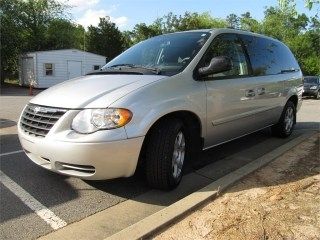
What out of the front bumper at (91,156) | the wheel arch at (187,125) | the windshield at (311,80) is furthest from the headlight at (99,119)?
the windshield at (311,80)

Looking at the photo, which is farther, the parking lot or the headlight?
the headlight

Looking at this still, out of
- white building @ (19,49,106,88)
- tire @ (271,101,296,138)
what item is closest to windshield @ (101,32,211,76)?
tire @ (271,101,296,138)

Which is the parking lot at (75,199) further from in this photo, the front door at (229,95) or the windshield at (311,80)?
the windshield at (311,80)

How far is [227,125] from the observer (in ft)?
17.5

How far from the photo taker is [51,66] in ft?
102

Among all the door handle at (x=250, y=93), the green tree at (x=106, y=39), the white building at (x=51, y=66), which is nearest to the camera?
the door handle at (x=250, y=93)

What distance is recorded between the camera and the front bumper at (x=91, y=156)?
376 cm

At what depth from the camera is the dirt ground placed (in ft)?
11.1

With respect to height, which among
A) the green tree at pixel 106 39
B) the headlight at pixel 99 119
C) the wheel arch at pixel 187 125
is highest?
the green tree at pixel 106 39

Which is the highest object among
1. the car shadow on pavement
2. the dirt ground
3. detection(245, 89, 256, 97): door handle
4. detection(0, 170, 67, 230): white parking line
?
detection(245, 89, 256, 97): door handle

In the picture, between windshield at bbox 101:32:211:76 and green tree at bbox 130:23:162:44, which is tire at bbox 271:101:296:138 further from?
green tree at bbox 130:23:162:44

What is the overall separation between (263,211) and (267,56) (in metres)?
3.59

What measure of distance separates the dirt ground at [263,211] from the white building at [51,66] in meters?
28.0

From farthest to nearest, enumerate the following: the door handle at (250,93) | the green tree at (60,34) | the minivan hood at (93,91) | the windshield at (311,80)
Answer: the green tree at (60,34)
the windshield at (311,80)
the door handle at (250,93)
the minivan hood at (93,91)
